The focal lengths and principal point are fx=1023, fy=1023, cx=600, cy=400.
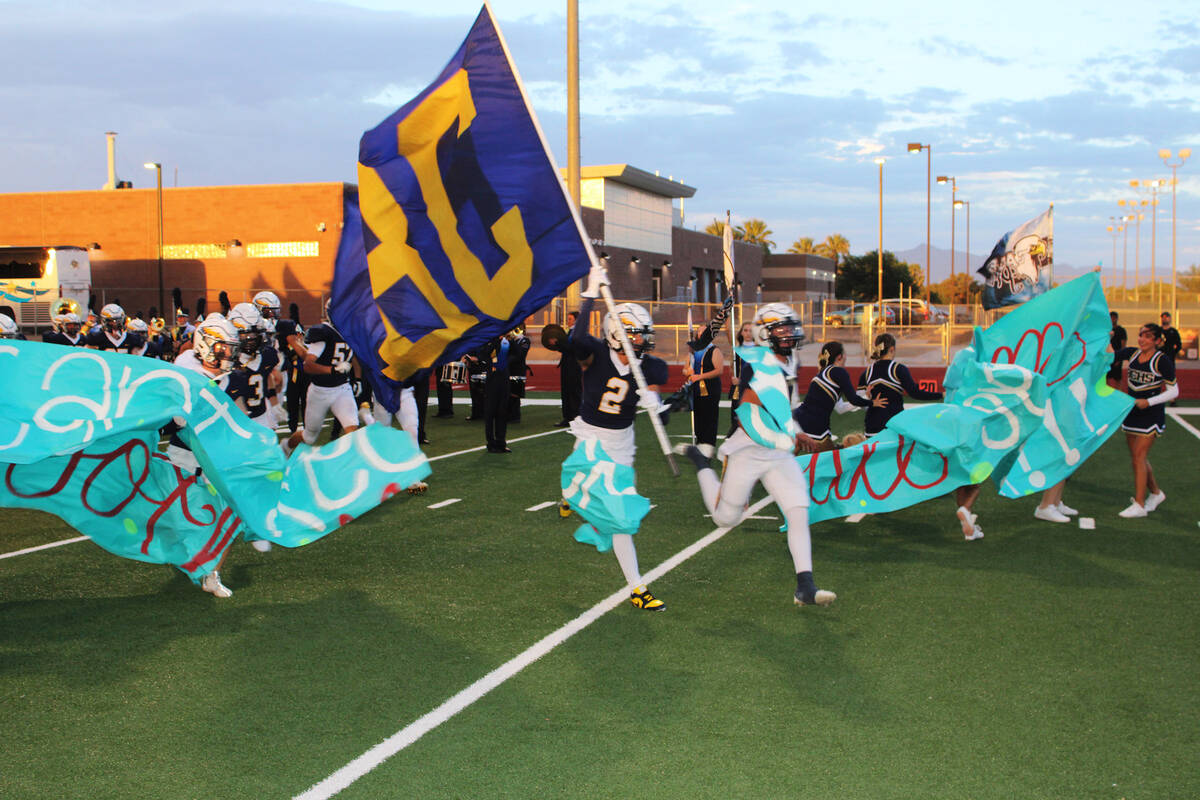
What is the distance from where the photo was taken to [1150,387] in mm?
9320

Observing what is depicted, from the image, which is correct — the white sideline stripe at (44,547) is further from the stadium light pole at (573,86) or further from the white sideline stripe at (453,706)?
the stadium light pole at (573,86)

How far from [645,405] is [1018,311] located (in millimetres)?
4830

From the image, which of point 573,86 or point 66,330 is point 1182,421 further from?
point 66,330

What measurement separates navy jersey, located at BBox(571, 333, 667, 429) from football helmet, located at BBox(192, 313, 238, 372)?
10.1 feet

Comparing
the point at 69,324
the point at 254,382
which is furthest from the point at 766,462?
the point at 69,324

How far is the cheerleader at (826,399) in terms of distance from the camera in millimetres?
8469

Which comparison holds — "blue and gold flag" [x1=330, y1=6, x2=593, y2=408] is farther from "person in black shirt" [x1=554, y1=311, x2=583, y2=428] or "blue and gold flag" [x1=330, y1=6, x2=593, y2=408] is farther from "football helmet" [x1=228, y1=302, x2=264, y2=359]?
"person in black shirt" [x1=554, y1=311, x2=583, y2=428]

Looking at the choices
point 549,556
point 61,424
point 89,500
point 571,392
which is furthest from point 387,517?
point 571,392

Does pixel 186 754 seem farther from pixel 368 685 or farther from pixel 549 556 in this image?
pixel 549 556

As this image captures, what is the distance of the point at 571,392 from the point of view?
54.0 feet

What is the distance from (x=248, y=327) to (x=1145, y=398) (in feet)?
Result: 26.8

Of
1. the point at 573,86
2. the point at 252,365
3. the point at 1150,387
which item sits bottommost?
the point at 1150,387

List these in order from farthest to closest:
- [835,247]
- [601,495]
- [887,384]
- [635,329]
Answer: [835,247], [887,384], [635,329], [601,495]

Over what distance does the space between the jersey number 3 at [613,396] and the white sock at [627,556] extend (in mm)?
814
